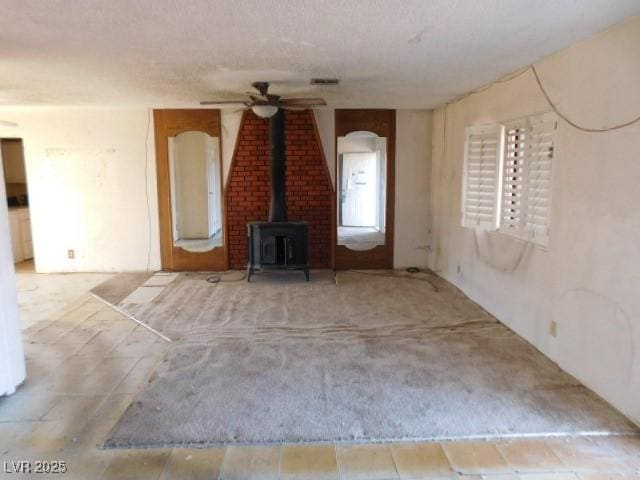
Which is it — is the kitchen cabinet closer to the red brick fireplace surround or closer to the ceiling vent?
the red brick fireplace surround

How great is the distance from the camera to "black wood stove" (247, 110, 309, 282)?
5.28 metres

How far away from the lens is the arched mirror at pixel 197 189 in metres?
6.27

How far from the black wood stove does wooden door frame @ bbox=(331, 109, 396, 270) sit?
78cm

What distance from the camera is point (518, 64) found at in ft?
10.9

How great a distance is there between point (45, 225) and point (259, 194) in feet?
9.37

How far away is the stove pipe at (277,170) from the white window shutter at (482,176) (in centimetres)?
214

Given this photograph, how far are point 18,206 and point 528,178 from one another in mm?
7065

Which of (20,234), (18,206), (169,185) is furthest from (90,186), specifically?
(18,206)

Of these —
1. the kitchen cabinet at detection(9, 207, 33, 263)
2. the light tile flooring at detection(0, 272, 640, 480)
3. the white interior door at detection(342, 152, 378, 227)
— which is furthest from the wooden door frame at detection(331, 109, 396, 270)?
the kitchen cabinet at detection(9, 207, 33, 263)

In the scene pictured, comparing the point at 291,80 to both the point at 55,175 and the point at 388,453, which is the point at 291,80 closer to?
the point at 388,453

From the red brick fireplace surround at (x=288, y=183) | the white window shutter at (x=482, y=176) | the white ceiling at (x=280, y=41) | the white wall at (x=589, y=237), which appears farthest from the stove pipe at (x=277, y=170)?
the white wall at (x=589, y=237)

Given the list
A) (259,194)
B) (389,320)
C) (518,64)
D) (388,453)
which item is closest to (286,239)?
(259,194)

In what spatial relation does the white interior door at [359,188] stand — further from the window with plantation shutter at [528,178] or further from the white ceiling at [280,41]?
the window with plantation shutter at [528,178]

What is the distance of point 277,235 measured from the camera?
530 cm
